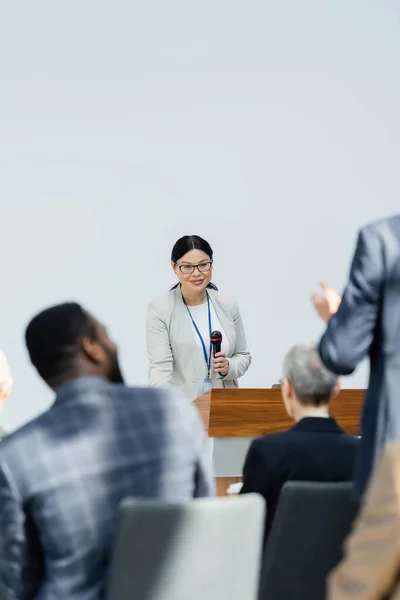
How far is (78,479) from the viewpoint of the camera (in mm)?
2102

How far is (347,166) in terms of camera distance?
29.2ft

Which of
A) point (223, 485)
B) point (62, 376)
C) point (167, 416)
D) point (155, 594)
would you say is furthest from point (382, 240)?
point (223, 485)

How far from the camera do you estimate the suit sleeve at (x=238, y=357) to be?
5.05 m

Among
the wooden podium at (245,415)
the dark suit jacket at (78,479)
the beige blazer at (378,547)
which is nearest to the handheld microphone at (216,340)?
the wooden podium at (245,415)

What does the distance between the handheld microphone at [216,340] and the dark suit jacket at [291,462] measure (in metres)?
2.19

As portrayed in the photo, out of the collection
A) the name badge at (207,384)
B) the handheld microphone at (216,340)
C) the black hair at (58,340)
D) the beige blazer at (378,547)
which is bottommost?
the name badge at (207,384)

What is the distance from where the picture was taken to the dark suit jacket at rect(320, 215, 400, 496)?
233cm

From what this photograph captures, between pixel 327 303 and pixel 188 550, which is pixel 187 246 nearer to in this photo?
pixel 327 303

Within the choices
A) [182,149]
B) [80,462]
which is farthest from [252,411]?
[182,149]

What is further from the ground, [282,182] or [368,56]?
[368,56]

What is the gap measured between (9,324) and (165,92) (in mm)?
2164

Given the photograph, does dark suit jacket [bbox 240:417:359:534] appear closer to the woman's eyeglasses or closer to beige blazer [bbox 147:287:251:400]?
beige blazer [bbox 147:287:251:400]

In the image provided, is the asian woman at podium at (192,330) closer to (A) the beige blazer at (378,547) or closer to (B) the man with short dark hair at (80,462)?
(B) the man with short dark hair at (80,462)

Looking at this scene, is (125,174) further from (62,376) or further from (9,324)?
(62,376)
